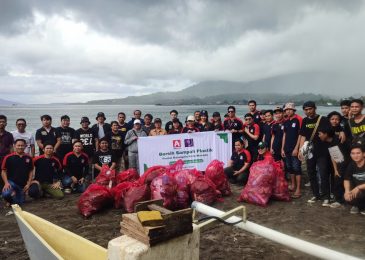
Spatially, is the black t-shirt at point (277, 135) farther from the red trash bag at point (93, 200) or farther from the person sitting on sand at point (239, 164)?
the red trash bag at point (93, 200)

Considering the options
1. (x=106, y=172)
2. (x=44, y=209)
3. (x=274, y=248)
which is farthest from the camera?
(x=106, y=172)

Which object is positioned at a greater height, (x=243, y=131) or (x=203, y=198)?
(x=243, y=131)

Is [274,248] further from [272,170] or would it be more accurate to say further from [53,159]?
[53,159]

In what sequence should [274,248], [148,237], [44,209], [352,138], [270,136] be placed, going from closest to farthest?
1. [148,237]
2. [274,248]
3. [352,138]
4. [44,209]
5. [270,136]

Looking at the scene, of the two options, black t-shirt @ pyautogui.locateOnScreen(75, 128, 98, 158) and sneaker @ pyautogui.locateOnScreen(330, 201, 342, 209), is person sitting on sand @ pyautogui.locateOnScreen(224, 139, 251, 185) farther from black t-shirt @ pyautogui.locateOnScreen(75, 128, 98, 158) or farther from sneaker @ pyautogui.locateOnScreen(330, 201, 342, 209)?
black t-shirt @ pyautogui.locateOnScreen(75, 128, 98, 158)

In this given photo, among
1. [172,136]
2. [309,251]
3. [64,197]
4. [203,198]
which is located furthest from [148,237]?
[172,136]

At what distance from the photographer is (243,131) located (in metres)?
8.52

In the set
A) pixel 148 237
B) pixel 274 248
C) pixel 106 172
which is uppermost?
pixel 148 237

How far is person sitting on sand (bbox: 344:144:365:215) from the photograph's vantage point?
5.45 m

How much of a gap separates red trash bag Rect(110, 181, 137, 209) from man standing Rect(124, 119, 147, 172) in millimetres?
1954

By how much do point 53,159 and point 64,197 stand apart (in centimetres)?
91

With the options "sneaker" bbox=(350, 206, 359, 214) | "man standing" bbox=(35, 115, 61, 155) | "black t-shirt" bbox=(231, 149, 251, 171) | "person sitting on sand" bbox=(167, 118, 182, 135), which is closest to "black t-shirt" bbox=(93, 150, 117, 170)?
"man standing" bbox=(35, 115, 61, 155)

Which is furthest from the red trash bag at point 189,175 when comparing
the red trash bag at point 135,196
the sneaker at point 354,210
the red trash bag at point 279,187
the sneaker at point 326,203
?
the sneaker at point 354,210

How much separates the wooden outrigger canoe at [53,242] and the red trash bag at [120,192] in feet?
8.10
